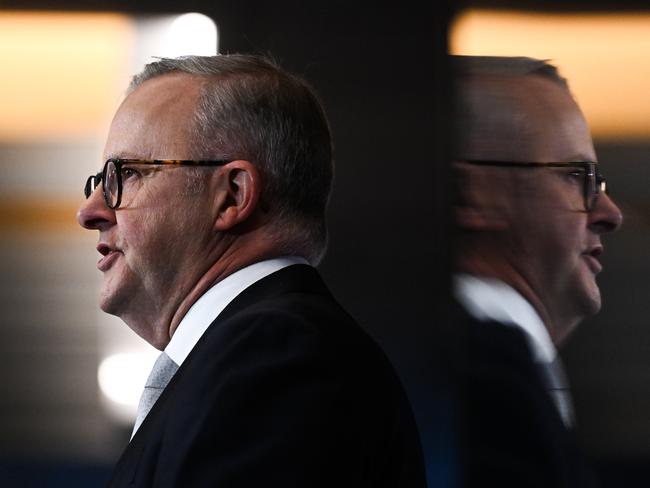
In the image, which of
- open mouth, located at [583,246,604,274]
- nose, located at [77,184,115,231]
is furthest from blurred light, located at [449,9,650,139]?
nose, located at [77,184,115,231]

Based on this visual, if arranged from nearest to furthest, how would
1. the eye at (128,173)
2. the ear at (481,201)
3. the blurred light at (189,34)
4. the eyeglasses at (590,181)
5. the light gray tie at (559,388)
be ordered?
the eye at (128,173), the eyeglasses at (590,181), the light gray tie at (559,388), the ear at (481,201), the blurred light at (189,34)

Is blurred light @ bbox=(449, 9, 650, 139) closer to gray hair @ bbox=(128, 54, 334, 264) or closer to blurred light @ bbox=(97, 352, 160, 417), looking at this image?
gray hair @ bbox=(128, 54, 334, 264)

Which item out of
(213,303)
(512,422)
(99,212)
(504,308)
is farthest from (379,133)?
(213,303)

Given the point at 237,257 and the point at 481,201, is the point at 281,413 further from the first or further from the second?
the point at 481,201

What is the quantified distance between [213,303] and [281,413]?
0.85ft

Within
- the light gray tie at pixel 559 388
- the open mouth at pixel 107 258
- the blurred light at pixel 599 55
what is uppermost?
the blurred light at pixel 599 55

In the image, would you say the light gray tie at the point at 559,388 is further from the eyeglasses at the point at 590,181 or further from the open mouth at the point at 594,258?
the eyeglasses at the point at 590,181

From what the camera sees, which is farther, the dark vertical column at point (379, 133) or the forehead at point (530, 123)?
the dark vertical column at point (379, 133)

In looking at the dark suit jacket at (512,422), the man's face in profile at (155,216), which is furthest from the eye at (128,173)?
the dark suit jacket at (512,422)

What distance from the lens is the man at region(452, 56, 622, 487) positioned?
133 cm

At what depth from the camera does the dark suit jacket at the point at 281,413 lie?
745 mm

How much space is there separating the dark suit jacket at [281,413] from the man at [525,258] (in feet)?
1.77

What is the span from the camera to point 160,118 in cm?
108

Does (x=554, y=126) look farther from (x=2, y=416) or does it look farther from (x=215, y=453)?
(x=2, y=416)
